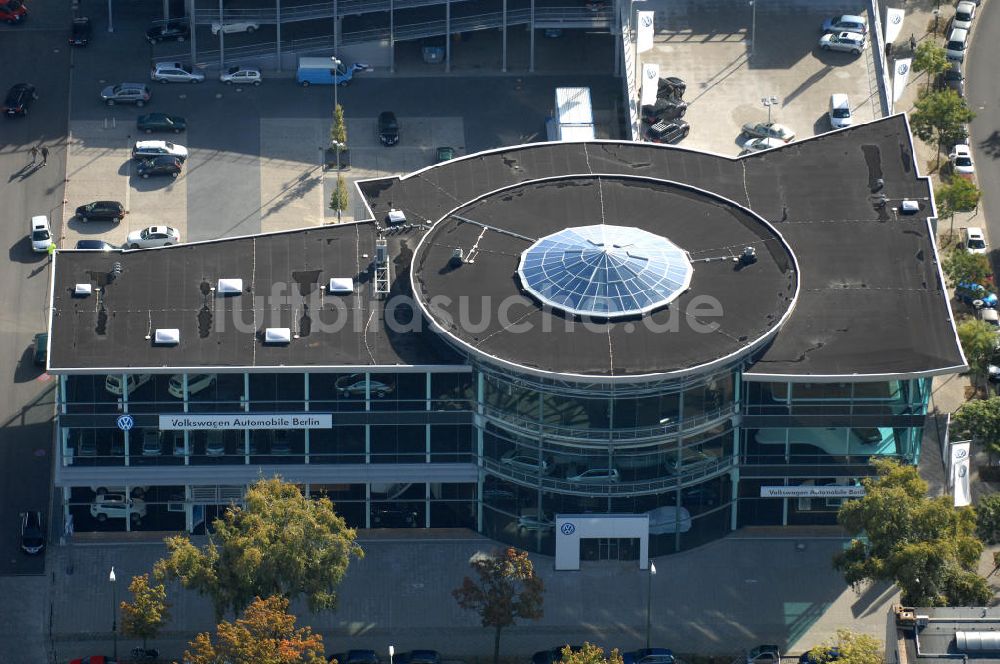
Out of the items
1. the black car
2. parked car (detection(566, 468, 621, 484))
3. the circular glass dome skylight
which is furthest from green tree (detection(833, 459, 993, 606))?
the black car

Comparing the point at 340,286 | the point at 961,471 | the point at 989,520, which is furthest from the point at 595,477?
the point at 989,520

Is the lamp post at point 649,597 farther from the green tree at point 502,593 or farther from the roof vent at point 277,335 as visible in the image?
the roof vent at point 277,335

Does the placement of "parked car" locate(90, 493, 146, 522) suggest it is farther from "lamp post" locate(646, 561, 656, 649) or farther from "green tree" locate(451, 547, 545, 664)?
"lamp post" locate(646, 561, 656, 649)

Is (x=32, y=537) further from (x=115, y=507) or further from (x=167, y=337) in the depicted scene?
(x=167, y=337)

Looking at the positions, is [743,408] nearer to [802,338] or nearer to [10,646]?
[802,338]

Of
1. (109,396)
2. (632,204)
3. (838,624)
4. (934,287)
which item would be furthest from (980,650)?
(109,396)

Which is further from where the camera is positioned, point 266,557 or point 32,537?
point 32,537
